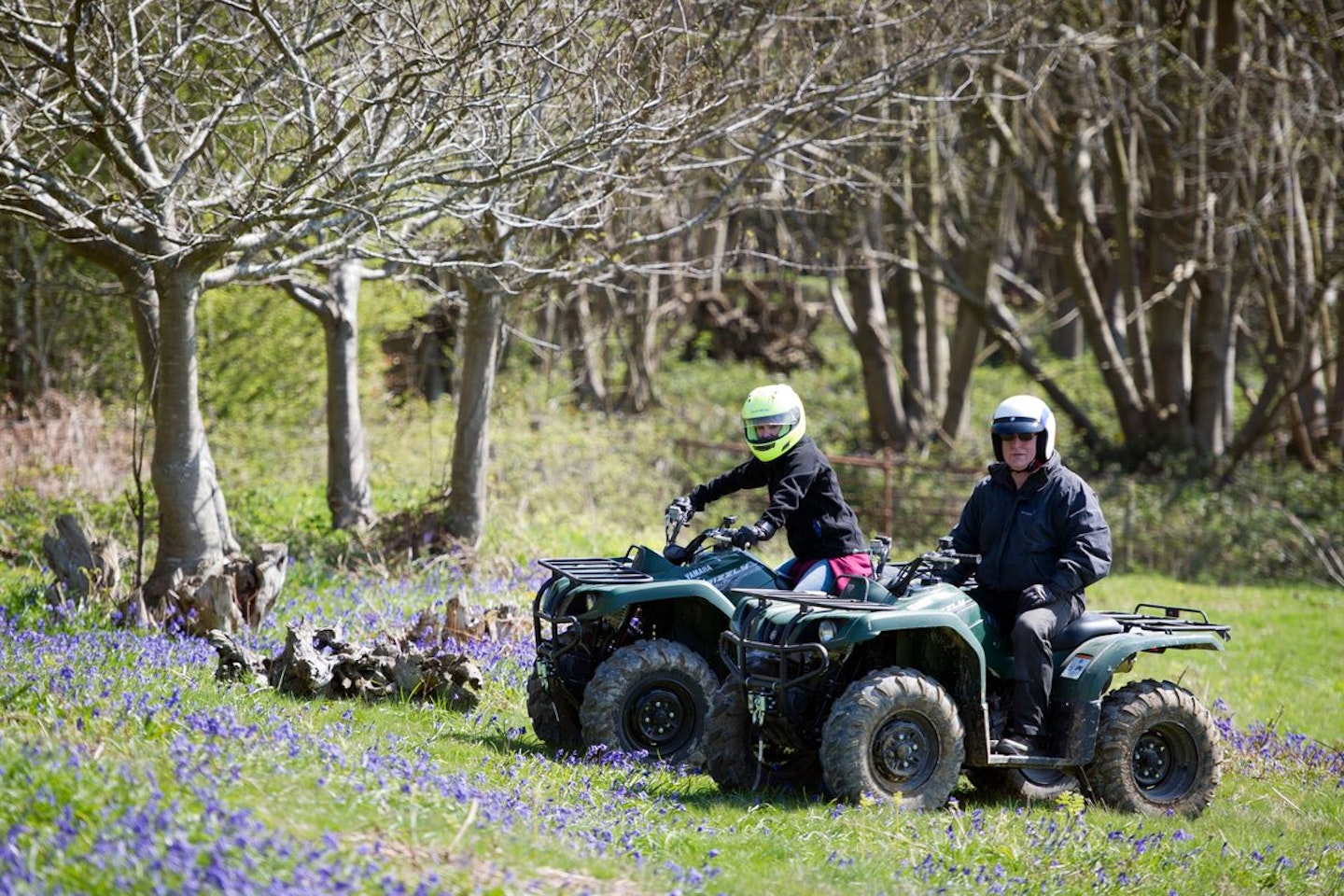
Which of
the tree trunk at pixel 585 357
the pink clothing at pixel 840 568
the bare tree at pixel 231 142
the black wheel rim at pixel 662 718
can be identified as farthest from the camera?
the tree trunk at pixel 585 357

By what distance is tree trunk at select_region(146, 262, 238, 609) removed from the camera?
978cm

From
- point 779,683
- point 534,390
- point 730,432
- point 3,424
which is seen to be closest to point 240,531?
point 3,424

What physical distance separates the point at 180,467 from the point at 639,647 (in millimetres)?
4249

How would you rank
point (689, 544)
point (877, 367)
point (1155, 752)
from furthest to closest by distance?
1. point (877, 367)
2. point (689, 544)
3. point (1155, 752)

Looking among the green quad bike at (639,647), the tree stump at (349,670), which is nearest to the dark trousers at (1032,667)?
the green quad bike at (639,647)

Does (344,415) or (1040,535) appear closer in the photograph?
(1040,535)

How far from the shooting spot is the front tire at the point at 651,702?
24.0 feet

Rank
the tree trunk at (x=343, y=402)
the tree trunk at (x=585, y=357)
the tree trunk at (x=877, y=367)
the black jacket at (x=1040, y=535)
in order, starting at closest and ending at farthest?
the black jacket at (x=1040, y=535)
the tree trunk at (x=343, y=402)
the tree trunk at (x=877, y=367)
the tree trunk at (x=585, y=357)

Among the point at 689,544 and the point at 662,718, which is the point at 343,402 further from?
the point at 662,718

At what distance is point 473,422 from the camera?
43.7ft

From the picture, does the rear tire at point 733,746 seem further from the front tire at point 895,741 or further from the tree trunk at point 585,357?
the tree trunk at point 585,357

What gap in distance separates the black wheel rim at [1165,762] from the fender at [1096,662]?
0.46 meters

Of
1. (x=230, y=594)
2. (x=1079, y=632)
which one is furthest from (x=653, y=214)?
(x=1079, y=632)

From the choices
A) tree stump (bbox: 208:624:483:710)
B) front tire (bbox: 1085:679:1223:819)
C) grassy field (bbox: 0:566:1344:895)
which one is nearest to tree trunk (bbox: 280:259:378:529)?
grassy field (bbox: 0:566:1344:895)
